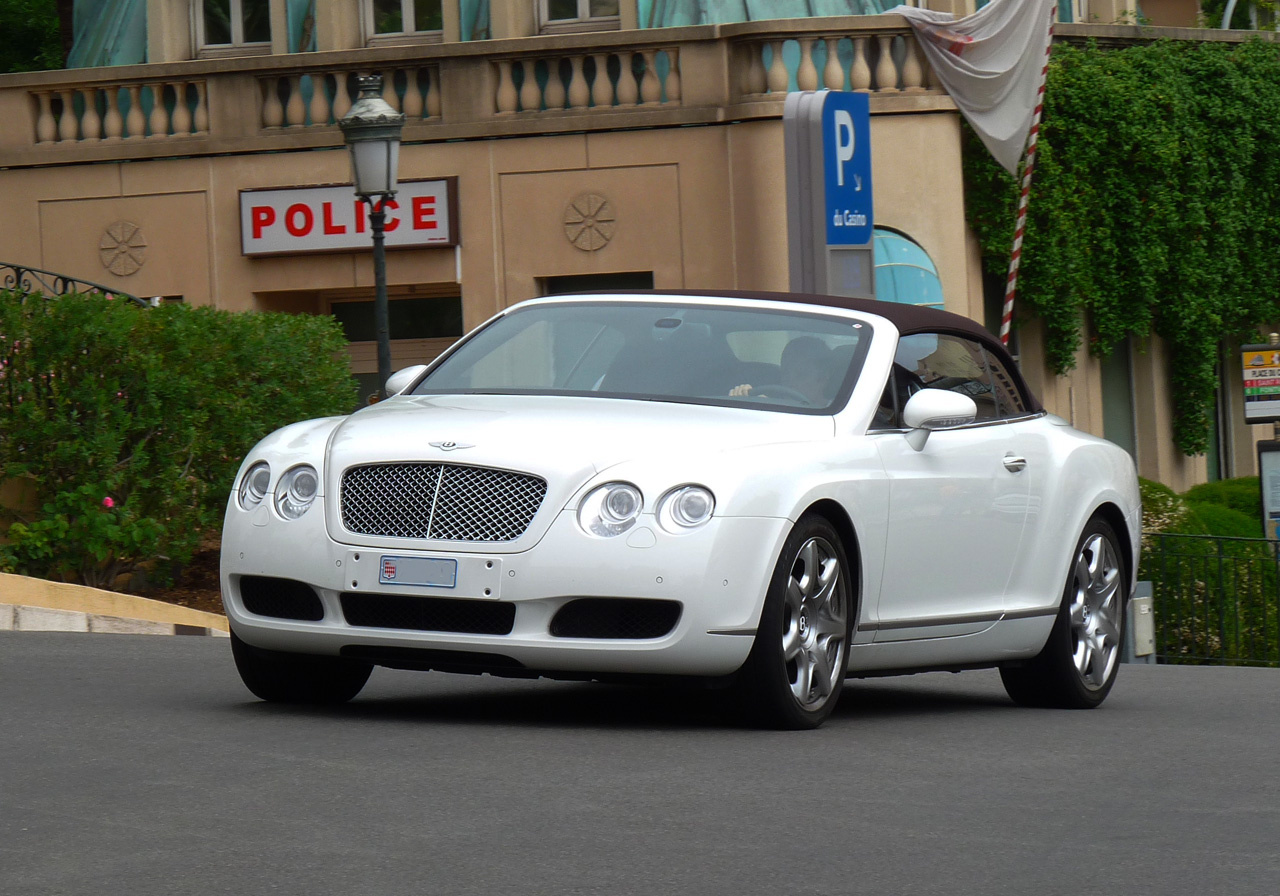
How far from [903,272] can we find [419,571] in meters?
17.7

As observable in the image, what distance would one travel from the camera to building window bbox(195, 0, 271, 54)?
26.7 meters

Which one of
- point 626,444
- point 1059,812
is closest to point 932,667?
point 626,444

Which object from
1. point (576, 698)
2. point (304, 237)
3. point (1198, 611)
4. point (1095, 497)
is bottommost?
point (1198, 611)

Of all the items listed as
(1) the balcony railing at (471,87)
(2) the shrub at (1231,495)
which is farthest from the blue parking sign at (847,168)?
(2) the shrub at (1231,495)

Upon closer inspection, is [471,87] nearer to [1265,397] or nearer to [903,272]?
[903,272]

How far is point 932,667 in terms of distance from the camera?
29.3 ft

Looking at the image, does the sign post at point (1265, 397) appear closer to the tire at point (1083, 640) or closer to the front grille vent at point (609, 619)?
the tire at point (1083, 640)

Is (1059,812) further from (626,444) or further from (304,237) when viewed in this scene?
(304,237)

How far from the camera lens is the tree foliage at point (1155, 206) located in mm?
26969

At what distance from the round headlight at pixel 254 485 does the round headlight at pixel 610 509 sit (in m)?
1.22

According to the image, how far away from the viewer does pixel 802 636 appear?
26.0 ft

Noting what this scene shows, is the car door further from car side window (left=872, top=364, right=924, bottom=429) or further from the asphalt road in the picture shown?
the asphalt road

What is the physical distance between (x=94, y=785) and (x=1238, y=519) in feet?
68.2

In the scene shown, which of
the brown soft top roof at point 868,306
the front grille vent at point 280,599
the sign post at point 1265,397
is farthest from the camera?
the sign post at point 1265,397
